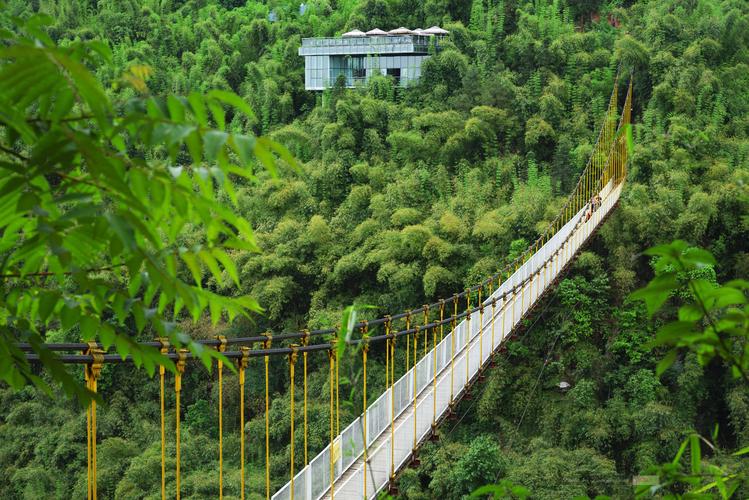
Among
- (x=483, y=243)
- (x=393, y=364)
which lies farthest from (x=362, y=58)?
(x=393, y=364)

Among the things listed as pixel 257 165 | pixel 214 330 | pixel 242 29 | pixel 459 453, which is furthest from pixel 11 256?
pixel 242 29

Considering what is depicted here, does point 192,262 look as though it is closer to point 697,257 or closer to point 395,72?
point 697,257

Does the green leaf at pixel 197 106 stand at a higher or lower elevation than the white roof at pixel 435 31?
higher

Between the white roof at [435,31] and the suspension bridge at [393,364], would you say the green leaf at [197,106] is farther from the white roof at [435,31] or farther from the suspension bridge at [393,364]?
the white roof at [435,31]

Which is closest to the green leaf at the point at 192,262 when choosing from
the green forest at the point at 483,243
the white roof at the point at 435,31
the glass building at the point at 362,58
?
the green forest at the point at 483,243

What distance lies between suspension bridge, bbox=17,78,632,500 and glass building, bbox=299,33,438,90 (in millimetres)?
4375

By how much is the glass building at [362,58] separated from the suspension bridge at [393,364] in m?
4.38

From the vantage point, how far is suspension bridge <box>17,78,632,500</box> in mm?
2426

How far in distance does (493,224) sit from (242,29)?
936cm

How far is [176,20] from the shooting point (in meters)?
20.1

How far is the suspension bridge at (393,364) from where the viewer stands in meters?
2.43

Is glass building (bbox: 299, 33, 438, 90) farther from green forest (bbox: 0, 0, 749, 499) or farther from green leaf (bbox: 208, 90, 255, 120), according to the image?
green leaf (bbox: 208, 90, 255, 120)

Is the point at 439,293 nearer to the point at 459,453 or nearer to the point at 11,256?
the point at 459,453

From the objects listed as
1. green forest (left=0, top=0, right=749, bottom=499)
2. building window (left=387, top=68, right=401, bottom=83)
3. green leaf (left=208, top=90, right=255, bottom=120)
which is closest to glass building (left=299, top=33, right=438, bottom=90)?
building window (left=387, top=68, right=401, bottom=83)
